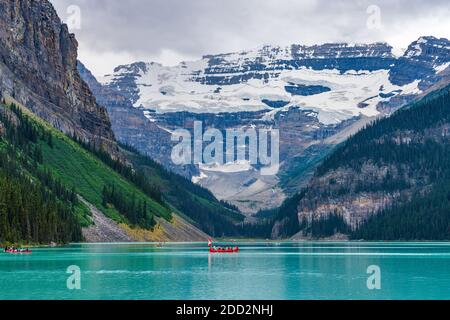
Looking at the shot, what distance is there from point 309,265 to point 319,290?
175ft
